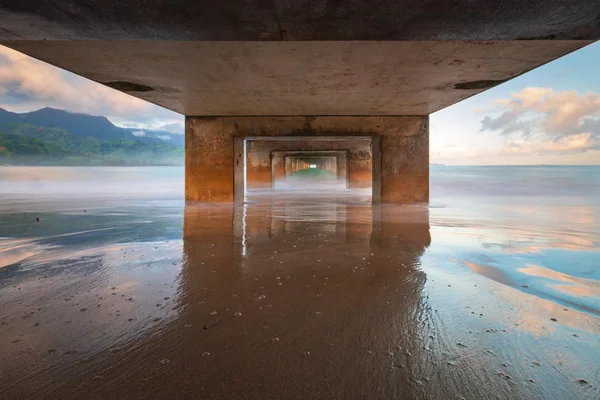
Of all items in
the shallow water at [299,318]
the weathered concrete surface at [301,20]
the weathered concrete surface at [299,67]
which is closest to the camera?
the shallow water at [299,318]

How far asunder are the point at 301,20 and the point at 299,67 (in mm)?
2185

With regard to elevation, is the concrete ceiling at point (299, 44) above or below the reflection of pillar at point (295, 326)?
above

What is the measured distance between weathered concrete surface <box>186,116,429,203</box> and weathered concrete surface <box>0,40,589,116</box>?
1906 millimetres

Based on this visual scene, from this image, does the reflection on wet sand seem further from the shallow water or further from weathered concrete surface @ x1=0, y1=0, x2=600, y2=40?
weathered concrete surface @ x1=0, y1=0, x2=600, y2=40

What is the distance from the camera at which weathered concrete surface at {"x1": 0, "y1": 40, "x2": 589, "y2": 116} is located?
183 inches

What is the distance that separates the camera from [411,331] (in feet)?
7.15

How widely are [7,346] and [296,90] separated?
6.12 meters

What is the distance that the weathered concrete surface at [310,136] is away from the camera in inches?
401

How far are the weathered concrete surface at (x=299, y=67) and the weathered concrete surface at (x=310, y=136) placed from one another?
191cm

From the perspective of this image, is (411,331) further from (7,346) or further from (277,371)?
(7,346)

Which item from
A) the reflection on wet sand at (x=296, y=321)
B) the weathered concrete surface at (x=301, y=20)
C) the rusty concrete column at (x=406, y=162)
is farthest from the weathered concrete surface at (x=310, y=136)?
the weathered concrete surface at (x=301, y=20)

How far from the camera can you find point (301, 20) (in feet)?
11.1

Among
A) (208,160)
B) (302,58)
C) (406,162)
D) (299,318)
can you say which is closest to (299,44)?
(302,58)

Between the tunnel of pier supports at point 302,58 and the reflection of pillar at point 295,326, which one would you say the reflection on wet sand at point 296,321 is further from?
the tunnel of pier supports at point 302,58
